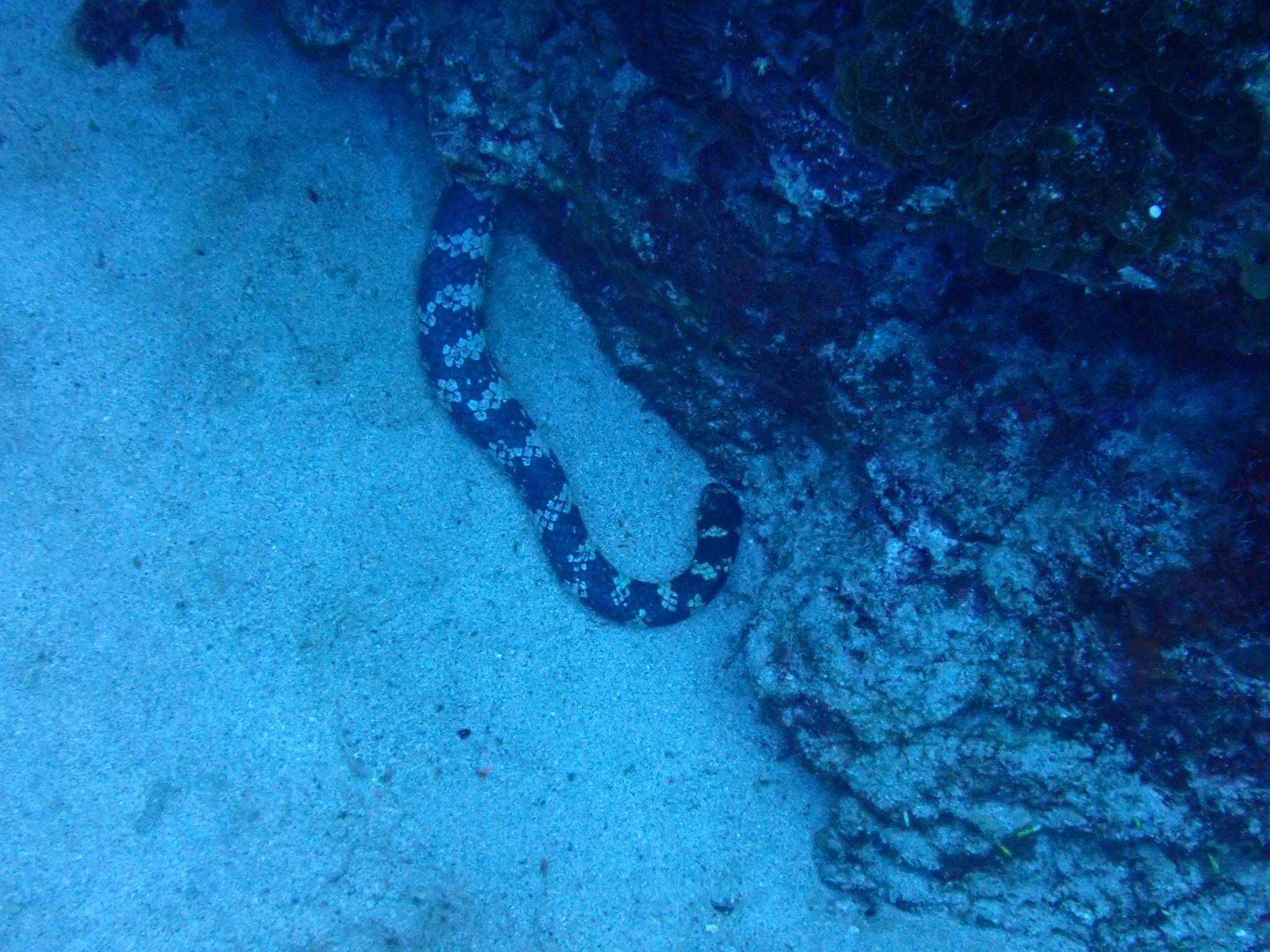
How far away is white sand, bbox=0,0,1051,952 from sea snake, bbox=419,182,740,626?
0.61ft

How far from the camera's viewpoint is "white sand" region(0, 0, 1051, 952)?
3.96 m

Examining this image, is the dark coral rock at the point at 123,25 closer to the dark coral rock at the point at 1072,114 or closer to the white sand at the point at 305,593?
the white sand at the point at 305,593

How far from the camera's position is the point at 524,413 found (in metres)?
5.17

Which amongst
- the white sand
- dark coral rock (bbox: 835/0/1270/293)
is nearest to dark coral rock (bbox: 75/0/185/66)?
the white sand

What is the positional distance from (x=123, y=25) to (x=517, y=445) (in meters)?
3.87

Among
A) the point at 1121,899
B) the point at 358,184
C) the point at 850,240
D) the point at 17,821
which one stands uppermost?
the point at 850,240

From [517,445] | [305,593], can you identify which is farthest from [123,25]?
[305,593]

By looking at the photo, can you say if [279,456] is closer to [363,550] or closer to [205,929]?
[363,550]

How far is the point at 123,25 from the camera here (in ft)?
15.1

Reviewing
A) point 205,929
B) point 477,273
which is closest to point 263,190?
point 477,273

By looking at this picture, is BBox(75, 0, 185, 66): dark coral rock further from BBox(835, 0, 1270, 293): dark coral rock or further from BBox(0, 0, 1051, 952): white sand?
BBox(835, 0, 1270, 293): dark coral rock

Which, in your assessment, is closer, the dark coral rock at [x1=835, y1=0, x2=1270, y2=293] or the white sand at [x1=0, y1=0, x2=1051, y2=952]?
the dark coral rock at [x1=835, y1=0, x2=1270, y2=293]

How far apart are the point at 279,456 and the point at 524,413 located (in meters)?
1.74

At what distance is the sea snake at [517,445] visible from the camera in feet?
16.4
